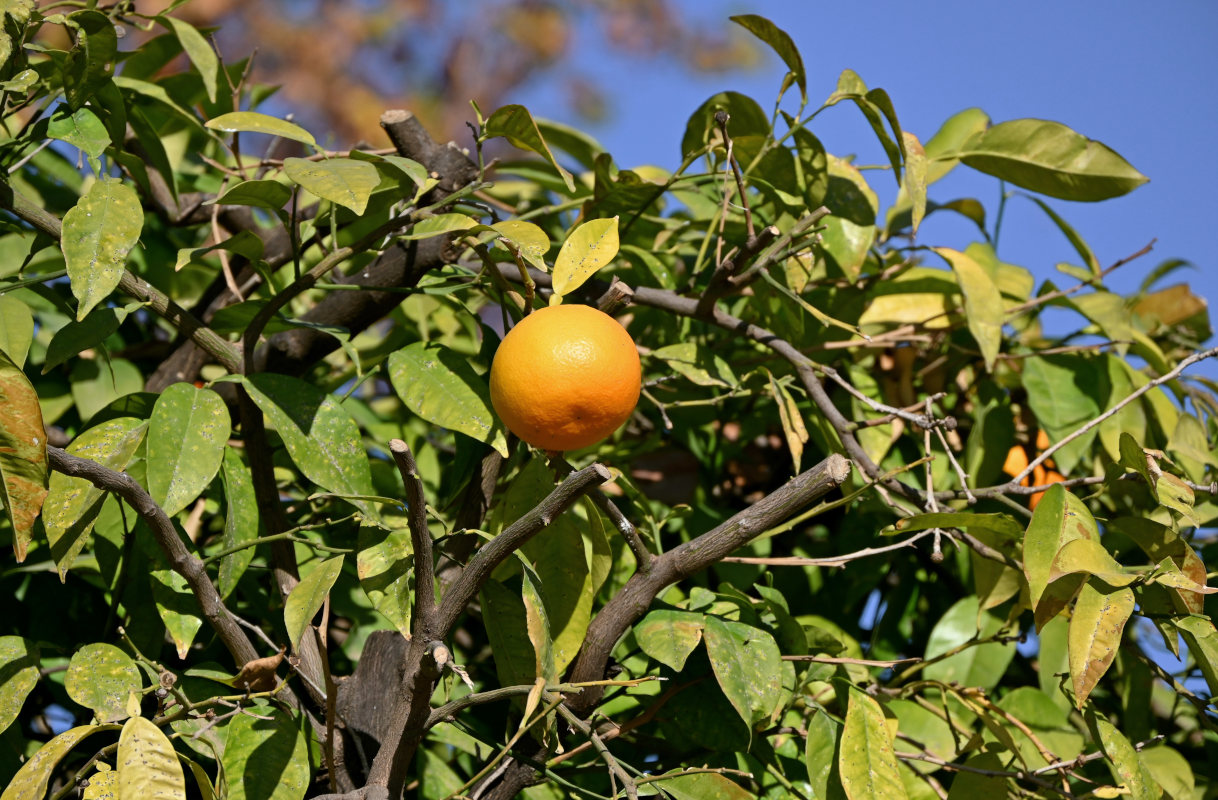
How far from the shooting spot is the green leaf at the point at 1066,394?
0.92 m

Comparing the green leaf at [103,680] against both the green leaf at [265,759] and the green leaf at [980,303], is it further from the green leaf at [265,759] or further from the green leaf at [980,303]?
the green leaf at [980,303]

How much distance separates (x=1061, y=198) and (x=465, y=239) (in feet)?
1.67

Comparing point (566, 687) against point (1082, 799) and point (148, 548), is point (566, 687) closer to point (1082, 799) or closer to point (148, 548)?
point (148, 548)

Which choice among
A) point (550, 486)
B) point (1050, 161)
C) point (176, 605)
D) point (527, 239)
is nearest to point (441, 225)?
point (527, 239)

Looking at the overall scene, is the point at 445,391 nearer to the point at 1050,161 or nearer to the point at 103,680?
the point at 103,680

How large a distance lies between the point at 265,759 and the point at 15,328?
0.33 m

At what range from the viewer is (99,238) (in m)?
0.58

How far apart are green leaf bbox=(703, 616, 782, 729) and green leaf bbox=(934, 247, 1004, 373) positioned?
33cm

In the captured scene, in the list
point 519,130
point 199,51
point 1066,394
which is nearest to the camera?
point 519,130

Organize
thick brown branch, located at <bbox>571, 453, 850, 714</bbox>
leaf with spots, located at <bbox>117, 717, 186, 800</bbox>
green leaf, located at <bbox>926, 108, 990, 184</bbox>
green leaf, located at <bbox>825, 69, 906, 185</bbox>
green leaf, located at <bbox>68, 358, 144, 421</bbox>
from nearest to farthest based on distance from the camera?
leaf with spots, located at <bbox>117, 717, 186, 800</bbox> < thick brown branch, located at <bbox>571, 453, 850, 714</bbox> < green leaf, located at <bbox>825, 69, 906, 185</bbox> < green leaf, located at <bbox>68, 358, 144, 421</bbox> < green leaf, located at <bbox>926, 108, 990, 184</bbox>

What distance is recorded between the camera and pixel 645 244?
100 centimetres

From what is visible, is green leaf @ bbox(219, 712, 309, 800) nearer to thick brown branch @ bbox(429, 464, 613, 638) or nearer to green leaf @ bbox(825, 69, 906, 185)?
thick brown branch @ bbox(429, 464, 613, 638)

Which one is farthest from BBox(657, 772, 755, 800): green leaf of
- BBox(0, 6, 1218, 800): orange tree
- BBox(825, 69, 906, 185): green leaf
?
BBox(825, 69, 906, 185): green leaf

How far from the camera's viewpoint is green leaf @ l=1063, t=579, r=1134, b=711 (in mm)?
585
